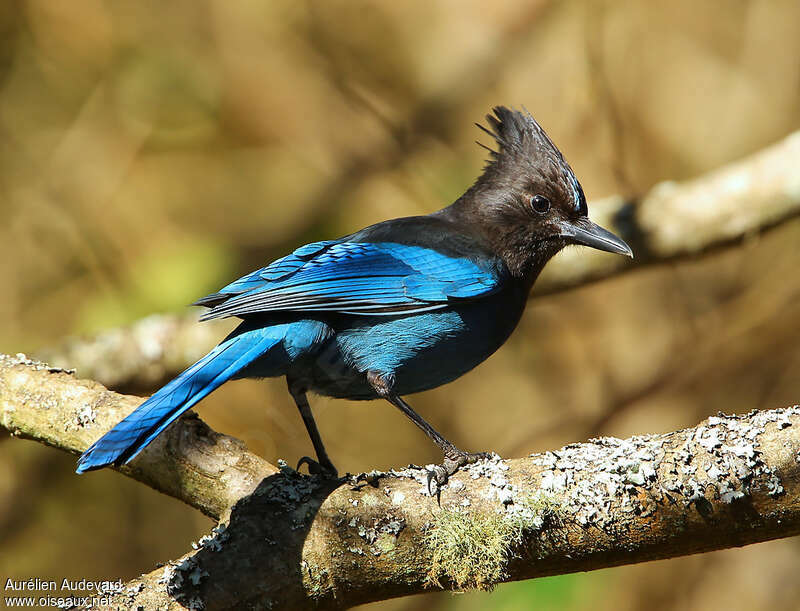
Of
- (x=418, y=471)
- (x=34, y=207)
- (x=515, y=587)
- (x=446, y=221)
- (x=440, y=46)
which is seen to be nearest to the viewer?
(x=418, y=471)

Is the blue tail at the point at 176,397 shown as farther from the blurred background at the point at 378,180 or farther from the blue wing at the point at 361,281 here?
the blurred background at the point at 378,180

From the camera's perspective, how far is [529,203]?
4.17 meters

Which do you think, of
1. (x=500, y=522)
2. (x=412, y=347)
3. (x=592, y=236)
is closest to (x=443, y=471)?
(x=500, y=522)

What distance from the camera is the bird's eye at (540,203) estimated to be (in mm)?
4160

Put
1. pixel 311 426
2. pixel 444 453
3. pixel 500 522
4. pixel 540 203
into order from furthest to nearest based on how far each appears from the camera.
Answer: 1. pixel 540 203
2. pixel 311 426
3. pixel 444 453
4. pixel 500 522

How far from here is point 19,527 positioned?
5.91 meters

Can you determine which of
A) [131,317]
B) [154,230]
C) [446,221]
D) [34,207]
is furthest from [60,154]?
[446,221]

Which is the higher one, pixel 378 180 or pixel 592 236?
pixel 378 180

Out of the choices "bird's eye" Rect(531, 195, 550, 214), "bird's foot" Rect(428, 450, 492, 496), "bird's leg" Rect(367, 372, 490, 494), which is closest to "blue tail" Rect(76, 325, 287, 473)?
"bird's leg" Rect(367, 372, 490, 494)

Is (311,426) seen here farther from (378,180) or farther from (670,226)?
(378,180)

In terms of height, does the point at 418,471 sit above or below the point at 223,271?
below

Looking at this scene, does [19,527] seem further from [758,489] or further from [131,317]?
[758,489]

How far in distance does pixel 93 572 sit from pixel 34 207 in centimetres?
278

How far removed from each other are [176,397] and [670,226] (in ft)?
9.78
